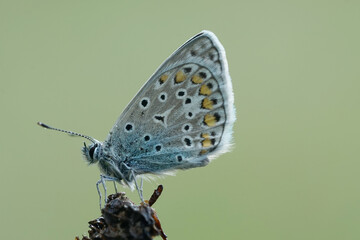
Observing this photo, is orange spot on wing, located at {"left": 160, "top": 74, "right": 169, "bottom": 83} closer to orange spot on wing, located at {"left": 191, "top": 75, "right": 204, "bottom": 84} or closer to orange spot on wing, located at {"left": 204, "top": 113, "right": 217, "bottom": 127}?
orange spot on wing, located at {"left": 191, "top": 75, "right": 204, "bottom": 84}

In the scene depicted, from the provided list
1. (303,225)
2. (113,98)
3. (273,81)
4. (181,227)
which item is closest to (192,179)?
(181,227)

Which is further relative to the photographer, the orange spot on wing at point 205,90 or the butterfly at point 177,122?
the orange spot on wing at point 205,90

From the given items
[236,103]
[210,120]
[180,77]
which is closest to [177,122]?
[210,120]

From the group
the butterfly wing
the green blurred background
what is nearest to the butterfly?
the butterfly wing

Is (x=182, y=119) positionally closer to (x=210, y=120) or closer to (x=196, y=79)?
(x=210, y=120)

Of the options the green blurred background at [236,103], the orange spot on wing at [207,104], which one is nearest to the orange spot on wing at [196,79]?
the orange spot on wing at [207,104]

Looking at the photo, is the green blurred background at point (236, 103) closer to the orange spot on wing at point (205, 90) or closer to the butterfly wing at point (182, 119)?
the butterfly wing at point (182, 119)

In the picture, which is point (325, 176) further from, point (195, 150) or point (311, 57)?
point (195, 150)

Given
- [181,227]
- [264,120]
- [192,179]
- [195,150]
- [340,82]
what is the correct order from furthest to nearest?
[340,82]
[264,120]
[192,179]
[181,227]
[195,150]
